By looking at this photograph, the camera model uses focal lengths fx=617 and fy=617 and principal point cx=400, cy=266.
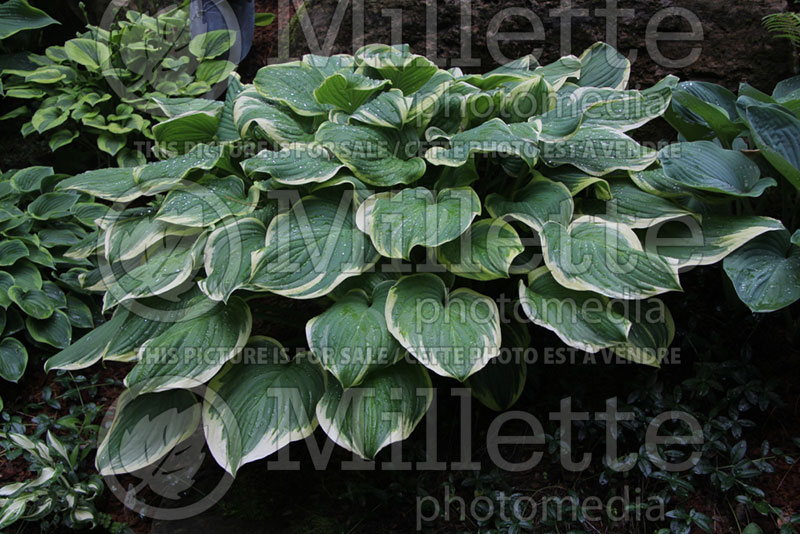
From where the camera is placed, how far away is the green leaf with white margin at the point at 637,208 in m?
1.88

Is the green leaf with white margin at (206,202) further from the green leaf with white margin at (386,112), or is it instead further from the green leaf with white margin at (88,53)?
the green leaf with white margin at (88,53)

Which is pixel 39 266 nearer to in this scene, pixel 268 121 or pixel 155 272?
pixel 155 272

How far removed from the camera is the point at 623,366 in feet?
7.02

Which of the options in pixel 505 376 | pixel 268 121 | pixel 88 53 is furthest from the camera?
pixel 88 53

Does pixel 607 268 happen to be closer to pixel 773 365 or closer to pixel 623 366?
pixel 623 366

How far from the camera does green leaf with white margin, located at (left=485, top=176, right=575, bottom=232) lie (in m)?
1.84

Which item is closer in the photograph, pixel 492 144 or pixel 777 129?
pixel 492 144

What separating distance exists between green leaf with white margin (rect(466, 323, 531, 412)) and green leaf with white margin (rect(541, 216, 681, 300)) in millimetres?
368

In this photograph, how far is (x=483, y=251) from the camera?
1.76m

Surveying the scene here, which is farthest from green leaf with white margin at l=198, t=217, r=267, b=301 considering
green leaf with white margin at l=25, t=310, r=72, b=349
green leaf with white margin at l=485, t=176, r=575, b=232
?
green leaf with white margin at l=25, t=310, r=72, b=349

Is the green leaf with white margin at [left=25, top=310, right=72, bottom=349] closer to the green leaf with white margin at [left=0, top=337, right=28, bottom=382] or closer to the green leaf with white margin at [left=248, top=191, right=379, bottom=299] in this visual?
the green leaf with white margin at [left=0, top=337, right=28, bottom=382]

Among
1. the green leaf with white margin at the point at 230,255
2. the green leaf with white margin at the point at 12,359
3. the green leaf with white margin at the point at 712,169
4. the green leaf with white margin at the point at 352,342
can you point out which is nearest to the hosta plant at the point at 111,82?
the green leaf with white margin at the point at 12,359

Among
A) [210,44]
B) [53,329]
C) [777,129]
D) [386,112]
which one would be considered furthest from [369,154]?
[210,44]

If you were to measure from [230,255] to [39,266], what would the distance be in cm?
136
